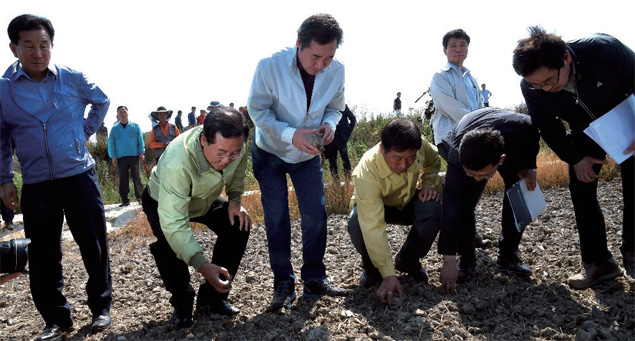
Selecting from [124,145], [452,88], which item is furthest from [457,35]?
[124,145]

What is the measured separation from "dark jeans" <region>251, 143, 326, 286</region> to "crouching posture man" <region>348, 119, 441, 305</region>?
254 mm

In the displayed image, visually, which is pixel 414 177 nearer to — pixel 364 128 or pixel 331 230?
pixel 331 230

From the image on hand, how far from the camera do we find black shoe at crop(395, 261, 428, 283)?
3.50 meters

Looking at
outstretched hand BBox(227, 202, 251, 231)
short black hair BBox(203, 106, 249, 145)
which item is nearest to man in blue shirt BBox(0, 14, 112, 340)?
outstretched hand BBox(227, 202, 251, 231)

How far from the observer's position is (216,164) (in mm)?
2957

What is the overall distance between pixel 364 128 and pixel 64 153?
1112cm

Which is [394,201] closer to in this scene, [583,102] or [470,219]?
[470,219]

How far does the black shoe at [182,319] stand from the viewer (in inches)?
124

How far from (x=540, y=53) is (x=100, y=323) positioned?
9.75ft

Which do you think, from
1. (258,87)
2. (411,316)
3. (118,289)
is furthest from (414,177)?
(118,289)

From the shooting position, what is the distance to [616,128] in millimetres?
2842

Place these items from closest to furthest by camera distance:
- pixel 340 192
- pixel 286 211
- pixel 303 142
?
pixel 303 142 → pixel 286 211 → pixel 340 192

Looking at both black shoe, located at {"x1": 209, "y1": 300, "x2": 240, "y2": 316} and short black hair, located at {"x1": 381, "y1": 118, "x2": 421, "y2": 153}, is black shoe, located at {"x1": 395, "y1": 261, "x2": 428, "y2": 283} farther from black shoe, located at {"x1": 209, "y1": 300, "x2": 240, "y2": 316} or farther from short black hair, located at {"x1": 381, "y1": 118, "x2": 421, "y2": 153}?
black shoe, located at {"x1": 209, "y1": 300, "x2": 240, "y2": 316}

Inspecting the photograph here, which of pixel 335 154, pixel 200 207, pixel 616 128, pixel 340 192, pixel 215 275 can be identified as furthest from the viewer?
pixel 335 154
